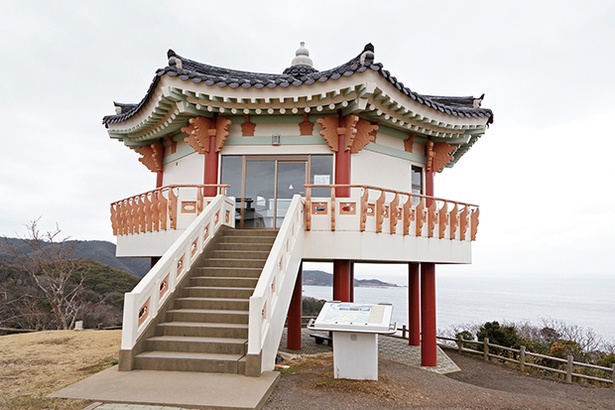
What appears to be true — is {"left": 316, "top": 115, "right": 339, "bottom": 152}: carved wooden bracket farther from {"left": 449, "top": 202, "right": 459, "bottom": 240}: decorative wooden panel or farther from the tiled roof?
{"left": 449, "top": 202, "right": 459, "bottom": 240}: decorative wooden panel

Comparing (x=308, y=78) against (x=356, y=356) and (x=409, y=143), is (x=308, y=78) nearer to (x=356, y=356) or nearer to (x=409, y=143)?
(x=409, y=143)

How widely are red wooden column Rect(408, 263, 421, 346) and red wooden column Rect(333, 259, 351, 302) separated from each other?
5.53m

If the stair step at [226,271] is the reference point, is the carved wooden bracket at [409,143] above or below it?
above

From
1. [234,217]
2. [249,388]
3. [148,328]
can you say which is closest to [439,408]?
[249,388]

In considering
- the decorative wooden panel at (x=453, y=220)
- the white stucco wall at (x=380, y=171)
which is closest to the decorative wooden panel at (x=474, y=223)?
the decorative wooden panel at (x=453, y=220)

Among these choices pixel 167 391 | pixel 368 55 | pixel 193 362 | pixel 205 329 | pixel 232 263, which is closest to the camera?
pixel 167 391

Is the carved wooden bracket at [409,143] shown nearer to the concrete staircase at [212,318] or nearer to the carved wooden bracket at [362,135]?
the carved wooden bracket at [362,135]

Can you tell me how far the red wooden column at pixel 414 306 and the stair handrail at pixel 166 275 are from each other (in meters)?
7.81

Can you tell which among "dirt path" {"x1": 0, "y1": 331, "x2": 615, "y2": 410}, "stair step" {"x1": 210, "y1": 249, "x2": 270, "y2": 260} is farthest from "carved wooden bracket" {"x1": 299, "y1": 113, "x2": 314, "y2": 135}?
"dirt path" {"x1": 0, "y1": 331, "x2": 615, "y2": 410}

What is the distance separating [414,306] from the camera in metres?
15.5

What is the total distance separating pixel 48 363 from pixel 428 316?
8.66m

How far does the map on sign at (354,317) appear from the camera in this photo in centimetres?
643

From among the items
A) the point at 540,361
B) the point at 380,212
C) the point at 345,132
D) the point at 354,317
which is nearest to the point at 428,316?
the point at 380,212

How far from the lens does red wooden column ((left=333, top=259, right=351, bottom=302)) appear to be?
31.7 ft
